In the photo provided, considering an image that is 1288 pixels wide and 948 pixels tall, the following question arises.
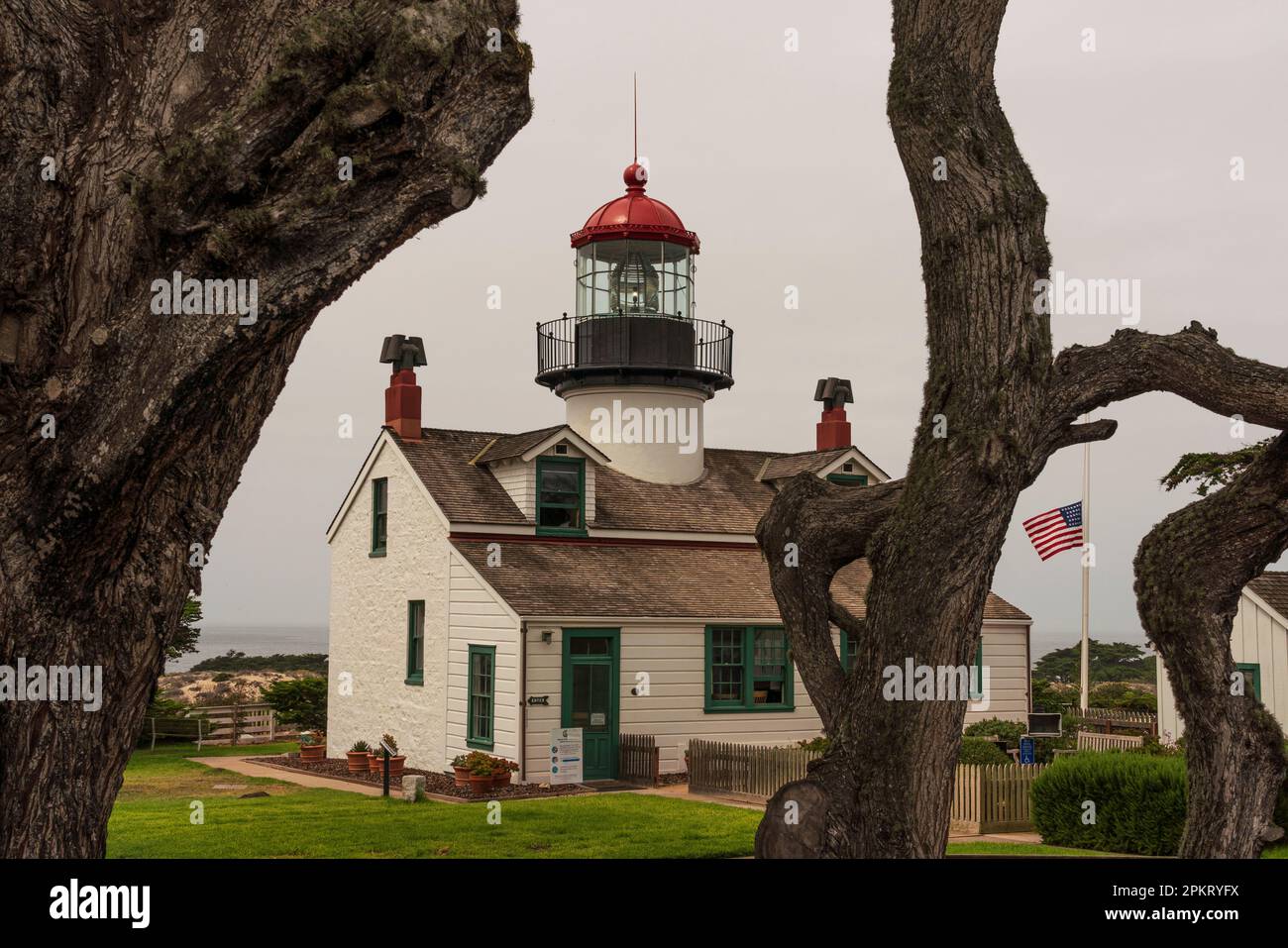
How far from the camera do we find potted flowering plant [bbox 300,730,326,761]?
25.9 metres

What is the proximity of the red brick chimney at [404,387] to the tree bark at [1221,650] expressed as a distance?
1907 centimetres

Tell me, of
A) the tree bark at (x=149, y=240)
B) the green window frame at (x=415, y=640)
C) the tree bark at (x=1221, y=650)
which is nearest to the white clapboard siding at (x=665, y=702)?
the green window frame at (x=415, y=640)

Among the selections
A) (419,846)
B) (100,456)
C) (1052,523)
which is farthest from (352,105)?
(1052,523)

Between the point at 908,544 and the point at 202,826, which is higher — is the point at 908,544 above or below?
above

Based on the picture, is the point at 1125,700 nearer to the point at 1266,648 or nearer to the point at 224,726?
the point at 1266,648

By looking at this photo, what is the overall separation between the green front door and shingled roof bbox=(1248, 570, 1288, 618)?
426 inches

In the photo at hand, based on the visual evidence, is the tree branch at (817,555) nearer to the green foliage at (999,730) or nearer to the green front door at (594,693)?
the green front door at (594,693)

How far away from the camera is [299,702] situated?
31516 mm

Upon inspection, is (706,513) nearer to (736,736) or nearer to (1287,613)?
(736,736)

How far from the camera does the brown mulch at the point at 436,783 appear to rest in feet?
65.0

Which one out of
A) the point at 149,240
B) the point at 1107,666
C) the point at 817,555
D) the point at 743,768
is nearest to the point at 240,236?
the point at 149,240

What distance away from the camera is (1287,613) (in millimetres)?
21172

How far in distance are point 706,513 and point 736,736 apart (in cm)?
543

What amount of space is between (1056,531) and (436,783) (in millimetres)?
12554
